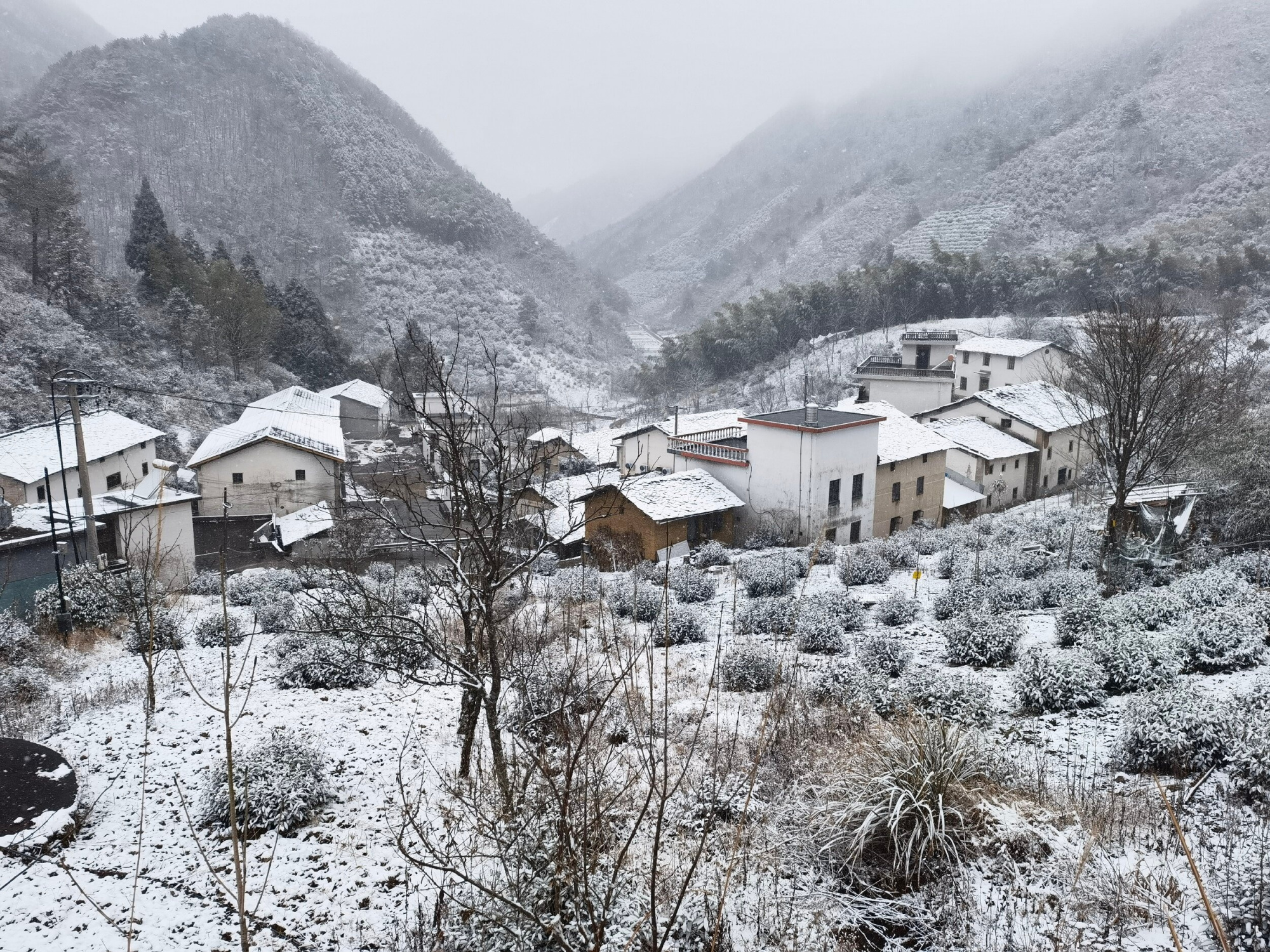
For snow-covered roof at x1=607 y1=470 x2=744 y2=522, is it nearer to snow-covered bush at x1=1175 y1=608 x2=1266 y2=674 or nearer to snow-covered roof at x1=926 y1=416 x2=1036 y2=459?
snow-covered roof at x1=926 y1=416 x2=1036 y2=459

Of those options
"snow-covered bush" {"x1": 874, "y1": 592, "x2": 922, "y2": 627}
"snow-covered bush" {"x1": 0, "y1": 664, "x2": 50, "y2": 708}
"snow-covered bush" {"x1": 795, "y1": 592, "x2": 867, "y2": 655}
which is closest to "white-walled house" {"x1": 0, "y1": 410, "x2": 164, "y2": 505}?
"snow-covered bush" {"x1": 0, "y1": 664, "x2": 50, "y2": 708}

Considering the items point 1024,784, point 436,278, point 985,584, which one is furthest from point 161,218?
point 1024,784

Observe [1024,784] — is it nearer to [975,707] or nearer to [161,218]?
[975,707]

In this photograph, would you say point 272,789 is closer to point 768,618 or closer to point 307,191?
point 768,618

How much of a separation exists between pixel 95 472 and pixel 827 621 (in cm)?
2585

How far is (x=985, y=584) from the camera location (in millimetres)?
12930

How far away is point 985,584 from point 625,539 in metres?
12.0

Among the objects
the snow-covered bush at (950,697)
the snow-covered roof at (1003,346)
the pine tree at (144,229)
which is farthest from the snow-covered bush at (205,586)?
the pine tree at (144,229)

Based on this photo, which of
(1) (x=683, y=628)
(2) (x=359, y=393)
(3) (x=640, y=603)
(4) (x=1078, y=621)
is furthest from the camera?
(2) (x=359, y=393)

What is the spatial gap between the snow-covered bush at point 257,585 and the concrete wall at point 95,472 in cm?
847

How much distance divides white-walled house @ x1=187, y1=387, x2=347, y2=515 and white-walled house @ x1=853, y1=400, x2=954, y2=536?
19.9 m

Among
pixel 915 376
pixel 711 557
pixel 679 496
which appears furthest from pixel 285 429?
pixel 915 376

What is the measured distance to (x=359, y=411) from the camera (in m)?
48.0

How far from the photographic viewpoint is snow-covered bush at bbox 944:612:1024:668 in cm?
937
